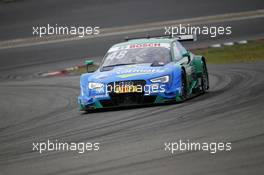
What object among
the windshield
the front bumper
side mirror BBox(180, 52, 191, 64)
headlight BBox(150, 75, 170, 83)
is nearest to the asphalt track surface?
the front bumper

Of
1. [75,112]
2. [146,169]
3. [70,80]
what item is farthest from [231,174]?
[70,80]

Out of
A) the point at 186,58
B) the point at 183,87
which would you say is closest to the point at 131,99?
the point at 183,87

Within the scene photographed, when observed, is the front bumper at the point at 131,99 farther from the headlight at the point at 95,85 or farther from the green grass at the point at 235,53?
the green grass at the point at 235,53

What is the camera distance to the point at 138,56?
44.5ft

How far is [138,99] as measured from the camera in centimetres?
1239

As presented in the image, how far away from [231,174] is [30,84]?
14.1 metres

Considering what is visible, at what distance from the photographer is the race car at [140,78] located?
1244cm

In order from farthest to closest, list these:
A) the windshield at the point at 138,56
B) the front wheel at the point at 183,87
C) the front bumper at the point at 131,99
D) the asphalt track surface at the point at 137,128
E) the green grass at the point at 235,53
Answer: the green grass at the point at 235,53 → the windshield at the point at 138,56 → the front wheel at the point at 183,87 → the front bumper at the point at 131,99 → the asphalt track surface at the point at 137,128

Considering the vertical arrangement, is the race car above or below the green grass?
above

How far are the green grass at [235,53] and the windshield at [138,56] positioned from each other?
773cm

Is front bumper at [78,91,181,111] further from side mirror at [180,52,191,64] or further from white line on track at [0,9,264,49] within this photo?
white line on track at [0,9,264,49]

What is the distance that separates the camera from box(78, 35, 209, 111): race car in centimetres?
1244

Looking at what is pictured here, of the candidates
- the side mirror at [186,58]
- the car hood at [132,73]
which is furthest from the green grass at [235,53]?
the car hood at [132,73]

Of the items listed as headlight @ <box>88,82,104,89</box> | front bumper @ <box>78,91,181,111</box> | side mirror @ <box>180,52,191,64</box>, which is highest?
side mirror @ <box>180,52,191,64</box>
